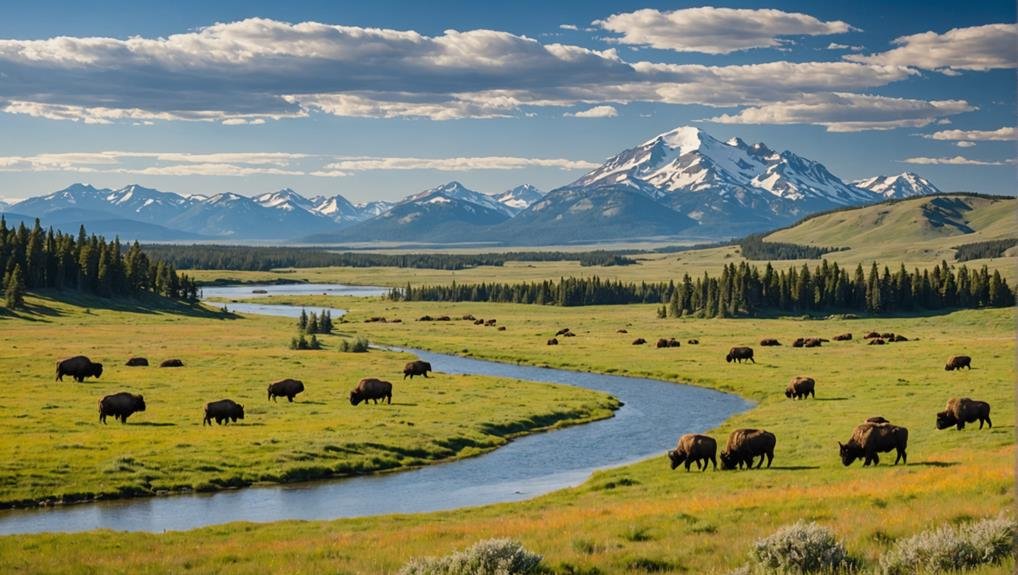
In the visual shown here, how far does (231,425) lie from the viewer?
171 ft

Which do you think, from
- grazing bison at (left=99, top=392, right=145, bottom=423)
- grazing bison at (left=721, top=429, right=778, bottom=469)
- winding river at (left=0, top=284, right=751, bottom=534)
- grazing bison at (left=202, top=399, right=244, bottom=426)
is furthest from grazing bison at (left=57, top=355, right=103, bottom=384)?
grazing bison at (left=721, top=429, right=778, bottom=469)

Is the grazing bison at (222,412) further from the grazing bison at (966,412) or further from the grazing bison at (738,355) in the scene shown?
the grazing bison at (738,355)

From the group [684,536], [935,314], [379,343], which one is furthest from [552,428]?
[935,314]

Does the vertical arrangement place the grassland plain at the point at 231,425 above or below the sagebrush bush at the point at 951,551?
below

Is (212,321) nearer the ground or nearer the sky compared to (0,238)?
nearer the ground

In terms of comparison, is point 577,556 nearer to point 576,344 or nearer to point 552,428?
point 552,428

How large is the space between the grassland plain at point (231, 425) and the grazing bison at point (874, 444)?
20.3 metres

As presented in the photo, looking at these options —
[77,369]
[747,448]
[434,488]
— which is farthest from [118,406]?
[747,448]

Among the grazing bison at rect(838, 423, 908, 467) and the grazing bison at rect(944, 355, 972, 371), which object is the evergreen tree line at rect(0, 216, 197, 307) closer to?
the grazing bison at rect(944, 355, 972, 371)

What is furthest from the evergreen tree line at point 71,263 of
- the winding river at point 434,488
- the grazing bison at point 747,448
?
the grazing bison at point 747,448

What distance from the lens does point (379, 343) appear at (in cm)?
12581

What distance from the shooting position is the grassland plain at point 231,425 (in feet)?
132

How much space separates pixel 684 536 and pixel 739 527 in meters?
1.59

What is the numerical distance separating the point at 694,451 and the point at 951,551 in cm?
2408
